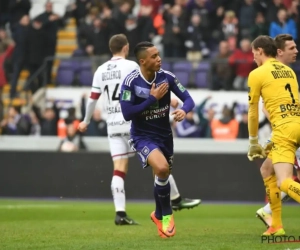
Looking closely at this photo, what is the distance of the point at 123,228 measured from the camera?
36.7ft

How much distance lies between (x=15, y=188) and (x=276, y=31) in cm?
745

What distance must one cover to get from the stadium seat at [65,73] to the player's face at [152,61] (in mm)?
12307

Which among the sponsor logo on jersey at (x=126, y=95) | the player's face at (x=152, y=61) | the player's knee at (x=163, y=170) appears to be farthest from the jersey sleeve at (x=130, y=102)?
the player's knee at (x=163, y=170)

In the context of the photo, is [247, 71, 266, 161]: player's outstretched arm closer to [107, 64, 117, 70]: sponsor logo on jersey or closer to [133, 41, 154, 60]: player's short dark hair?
[133, 41, 154, 60]: player's short dark hair

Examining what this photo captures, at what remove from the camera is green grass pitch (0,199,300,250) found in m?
8.94

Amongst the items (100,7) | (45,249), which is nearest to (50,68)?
(100,7)

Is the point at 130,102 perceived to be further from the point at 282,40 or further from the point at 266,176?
the point at 282,40

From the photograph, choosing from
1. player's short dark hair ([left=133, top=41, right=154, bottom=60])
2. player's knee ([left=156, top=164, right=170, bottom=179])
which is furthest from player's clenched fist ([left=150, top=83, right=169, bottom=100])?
player's knee ([left=156, top=164, right=170, bottom=179])

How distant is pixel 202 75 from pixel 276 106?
11.8 meters

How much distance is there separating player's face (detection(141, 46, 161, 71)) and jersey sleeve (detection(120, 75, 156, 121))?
239 millimetres

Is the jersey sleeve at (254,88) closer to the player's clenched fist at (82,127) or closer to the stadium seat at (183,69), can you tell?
the player's clenched fist at (82,127)

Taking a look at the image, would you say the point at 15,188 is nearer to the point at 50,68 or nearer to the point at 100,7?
the point at 50,68

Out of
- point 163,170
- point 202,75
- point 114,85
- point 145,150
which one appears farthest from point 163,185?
point 202,75

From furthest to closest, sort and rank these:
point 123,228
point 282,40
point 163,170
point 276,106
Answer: point 123,228 → point 282,40 → point 163,170 → point 276,106
